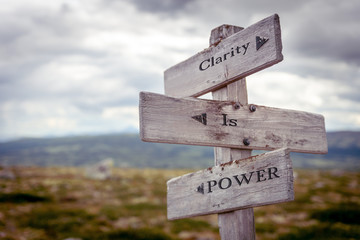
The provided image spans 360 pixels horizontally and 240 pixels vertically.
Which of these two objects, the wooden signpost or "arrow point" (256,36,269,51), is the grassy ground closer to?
the wooden signpost

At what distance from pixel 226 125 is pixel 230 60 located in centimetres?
71

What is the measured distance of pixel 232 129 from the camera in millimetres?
2762

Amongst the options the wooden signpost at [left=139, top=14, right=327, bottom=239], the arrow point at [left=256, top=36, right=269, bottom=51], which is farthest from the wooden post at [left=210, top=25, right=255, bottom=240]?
the arrow point at [left=256, top=36, right=269, bottom=51]

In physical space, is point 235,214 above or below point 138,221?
above

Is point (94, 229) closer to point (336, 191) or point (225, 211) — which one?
point (225, 211)

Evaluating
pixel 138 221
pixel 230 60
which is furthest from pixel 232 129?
pixel 138 221

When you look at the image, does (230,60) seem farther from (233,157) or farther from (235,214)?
(235,214)

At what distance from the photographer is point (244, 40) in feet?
9.27

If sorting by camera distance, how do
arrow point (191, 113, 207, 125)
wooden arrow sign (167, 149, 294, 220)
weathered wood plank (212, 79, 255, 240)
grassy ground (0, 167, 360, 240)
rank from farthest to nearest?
grassy ground (0, 167, 360, 240)
weathered wood plank (212, 79, 255, 240)
arrow point (191, 113, 207, 125)
wooden arrow sign (167, 149, 294, 220)

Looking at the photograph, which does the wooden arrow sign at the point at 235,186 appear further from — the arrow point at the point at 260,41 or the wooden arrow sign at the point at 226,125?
the arrow point at the point at 260,41

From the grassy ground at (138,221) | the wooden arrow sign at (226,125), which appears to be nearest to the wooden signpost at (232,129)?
the wooden arrow sign at (226,125)

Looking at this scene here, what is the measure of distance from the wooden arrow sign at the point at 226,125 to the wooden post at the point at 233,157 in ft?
0.53

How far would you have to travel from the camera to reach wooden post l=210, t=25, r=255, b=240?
9.24ft

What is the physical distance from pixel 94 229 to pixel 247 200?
19.4 feet
